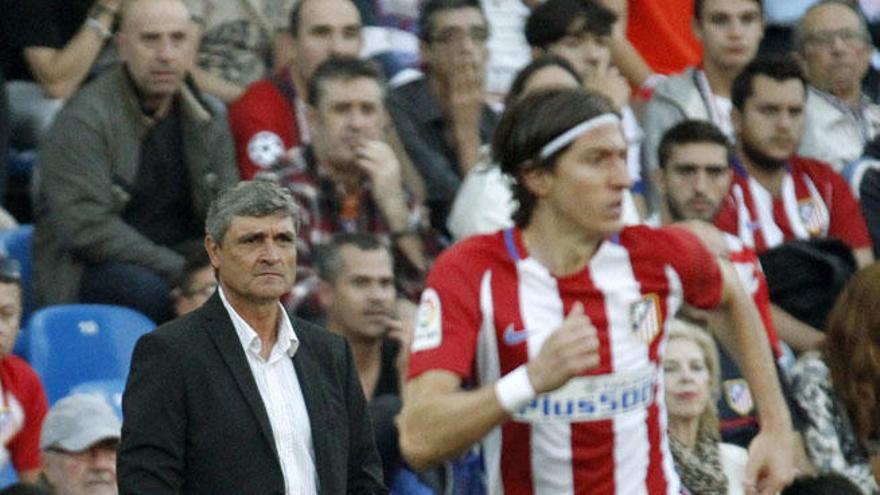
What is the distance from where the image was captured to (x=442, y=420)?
4797mm

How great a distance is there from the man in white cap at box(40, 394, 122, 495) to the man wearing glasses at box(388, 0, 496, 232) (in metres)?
2.93

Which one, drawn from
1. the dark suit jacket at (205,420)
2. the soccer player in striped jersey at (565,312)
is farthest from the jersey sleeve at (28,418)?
the soccer player in striped jersey at (565,312)

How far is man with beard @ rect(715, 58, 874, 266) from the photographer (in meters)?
9.18

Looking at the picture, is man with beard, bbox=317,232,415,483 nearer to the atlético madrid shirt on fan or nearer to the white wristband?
the atlético madrid shirt on fan

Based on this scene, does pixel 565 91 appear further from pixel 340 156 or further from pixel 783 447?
pixel 340 156

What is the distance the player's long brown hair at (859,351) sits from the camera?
13.9ft

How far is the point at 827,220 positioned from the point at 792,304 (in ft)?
2.86

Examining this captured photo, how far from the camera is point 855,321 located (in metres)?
4.34

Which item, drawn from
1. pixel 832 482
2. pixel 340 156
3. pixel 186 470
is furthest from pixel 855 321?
pixel 340 156

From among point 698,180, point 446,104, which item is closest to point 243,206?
point 698,180

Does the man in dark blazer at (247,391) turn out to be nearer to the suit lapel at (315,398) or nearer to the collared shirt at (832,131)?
the suit lapel at (315,398)

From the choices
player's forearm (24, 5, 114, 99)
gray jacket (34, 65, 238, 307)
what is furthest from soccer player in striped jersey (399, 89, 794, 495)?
player's forearm (24, 5, 114, 99)

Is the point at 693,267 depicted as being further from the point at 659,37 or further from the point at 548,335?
the point at 659,37

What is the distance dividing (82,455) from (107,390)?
42.7 inches
